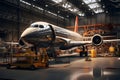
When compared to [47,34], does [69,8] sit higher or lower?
higher

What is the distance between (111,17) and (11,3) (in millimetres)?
28583

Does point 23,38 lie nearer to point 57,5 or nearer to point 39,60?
point 39,60

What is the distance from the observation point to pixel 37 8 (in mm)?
38406

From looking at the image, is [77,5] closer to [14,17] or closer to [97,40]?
[14,17]

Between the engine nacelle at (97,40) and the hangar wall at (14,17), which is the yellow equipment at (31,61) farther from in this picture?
the hangar wall at (14,17)

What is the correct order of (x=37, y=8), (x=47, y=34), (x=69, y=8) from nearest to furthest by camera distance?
(x=47, y=34) → (x=37, y=8) → (x=69, y=8)

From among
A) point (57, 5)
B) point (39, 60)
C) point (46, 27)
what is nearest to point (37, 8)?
point (57, 5)

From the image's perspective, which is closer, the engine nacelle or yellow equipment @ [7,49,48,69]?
yellow equipment @ [7,49,48,69]

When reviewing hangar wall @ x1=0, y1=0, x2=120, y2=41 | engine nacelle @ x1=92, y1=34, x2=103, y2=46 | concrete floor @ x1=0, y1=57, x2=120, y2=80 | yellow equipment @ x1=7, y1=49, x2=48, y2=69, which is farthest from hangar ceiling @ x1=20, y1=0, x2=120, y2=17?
concrete floor @ x1=0, y1=57, x2=120, y2=80

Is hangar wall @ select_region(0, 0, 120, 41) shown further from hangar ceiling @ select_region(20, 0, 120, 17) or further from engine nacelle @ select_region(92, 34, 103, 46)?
engine nacelle @ select_region(92, 34, 103, 46)

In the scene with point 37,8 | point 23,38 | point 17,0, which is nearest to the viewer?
point 23,38

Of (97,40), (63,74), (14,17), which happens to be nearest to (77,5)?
(14,17)

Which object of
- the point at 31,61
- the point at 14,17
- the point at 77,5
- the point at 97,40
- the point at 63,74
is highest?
the point at 77,5

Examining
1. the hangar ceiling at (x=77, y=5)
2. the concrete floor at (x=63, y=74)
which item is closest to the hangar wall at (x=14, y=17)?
the hangar ceiling at (x=77, y=5)
